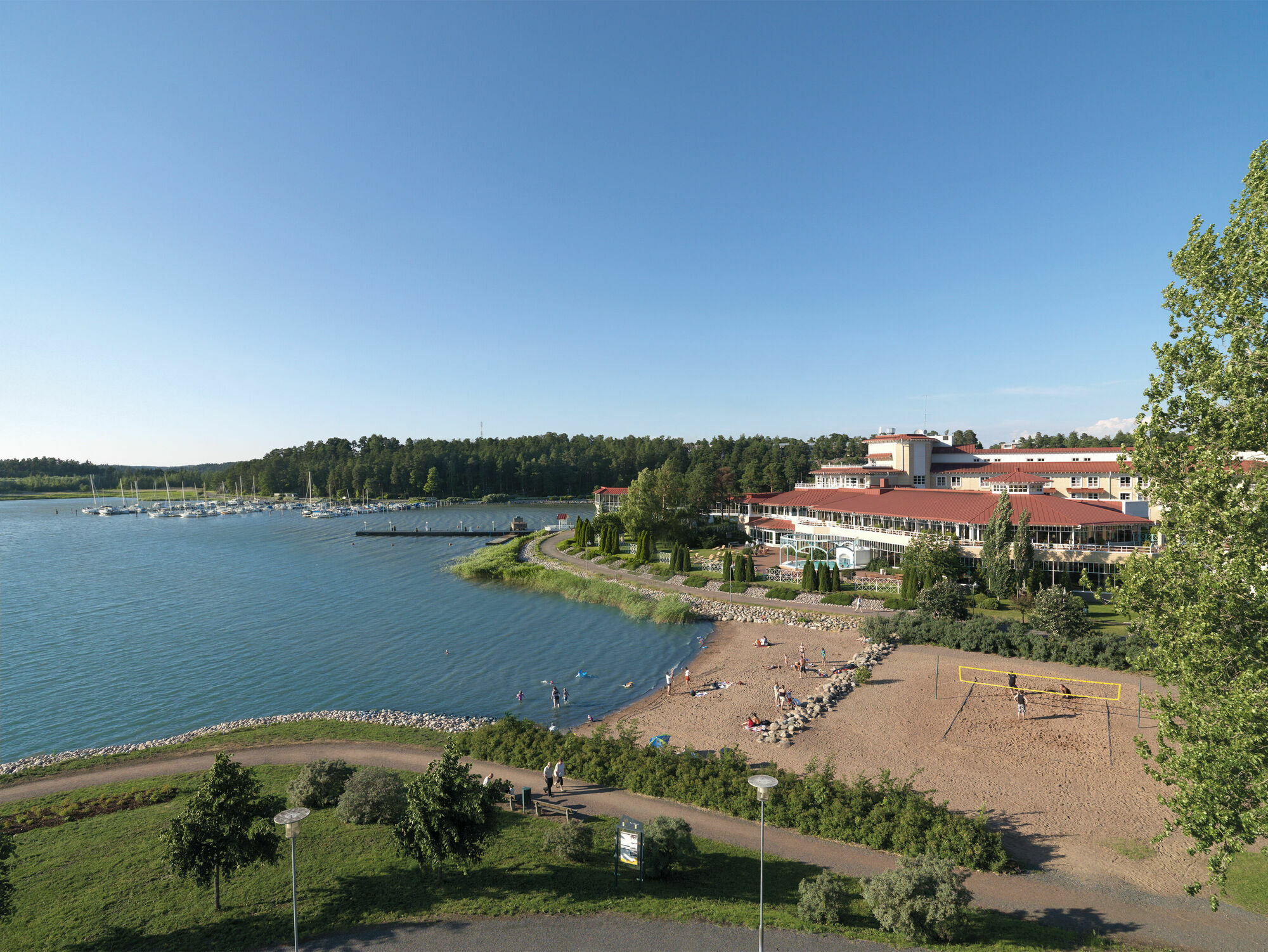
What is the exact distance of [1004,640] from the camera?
32.8 meters

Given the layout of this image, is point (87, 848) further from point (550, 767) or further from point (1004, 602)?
point (1004, 602)

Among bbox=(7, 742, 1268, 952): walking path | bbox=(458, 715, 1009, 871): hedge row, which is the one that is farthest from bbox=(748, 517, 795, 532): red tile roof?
bbox=(7, 742, 1268, 952): walking path

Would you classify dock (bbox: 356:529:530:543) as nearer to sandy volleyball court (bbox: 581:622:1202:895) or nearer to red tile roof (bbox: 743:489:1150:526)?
red tile roof (bbox: 743:489:1150:526)

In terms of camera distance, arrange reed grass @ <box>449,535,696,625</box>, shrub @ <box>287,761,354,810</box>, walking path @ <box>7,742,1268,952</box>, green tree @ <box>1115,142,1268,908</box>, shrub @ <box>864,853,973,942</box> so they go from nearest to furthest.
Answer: green tree @ <box>1115,142,1268,908</box> → shrub @ <box>864,853,973,942</box> → walking path @ <box>7,742,1268,952</box> → shrub @ <box>287,761,354,810</box> → reed grass @ <box>449,535,696,625</box>

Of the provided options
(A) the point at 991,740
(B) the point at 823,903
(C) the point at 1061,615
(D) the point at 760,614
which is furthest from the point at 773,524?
Result: (B) the point at 823,903

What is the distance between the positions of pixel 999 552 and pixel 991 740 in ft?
66.3

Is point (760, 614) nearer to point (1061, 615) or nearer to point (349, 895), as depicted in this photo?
point (1061, 615)

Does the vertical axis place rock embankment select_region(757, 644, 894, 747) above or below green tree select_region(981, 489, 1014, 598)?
below

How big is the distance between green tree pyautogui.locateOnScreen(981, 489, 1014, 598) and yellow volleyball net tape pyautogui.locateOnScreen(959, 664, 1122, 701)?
37.1 ft

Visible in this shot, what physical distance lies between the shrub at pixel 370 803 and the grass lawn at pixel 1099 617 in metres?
34.7

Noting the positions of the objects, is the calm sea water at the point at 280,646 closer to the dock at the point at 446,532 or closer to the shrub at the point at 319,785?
the shrub at the point at 319,785

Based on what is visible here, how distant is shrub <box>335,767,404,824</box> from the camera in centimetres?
1752

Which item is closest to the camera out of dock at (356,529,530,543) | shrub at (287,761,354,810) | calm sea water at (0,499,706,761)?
shrub at (287,761,354,810)

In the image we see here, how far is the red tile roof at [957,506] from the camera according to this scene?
4175 cm
